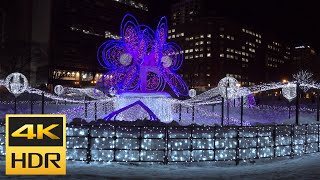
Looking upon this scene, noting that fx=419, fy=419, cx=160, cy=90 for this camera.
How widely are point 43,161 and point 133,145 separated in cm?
524

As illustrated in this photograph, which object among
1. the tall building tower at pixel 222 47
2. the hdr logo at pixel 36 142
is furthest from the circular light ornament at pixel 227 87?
the tall building tower at pixel 222 47

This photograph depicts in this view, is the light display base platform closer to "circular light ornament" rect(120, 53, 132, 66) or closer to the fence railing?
"circular light ornament" rect(120, 53, 132, 66)

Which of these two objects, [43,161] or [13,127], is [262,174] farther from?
[13,127]

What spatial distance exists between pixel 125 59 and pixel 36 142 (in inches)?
554

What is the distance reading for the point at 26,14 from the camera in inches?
3017

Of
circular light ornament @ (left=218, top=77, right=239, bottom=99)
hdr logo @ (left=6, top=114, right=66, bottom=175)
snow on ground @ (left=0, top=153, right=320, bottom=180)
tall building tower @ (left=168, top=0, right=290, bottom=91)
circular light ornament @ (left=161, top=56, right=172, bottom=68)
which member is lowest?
snow on ground @ (left=0, top=153, right=320, bottom=180)

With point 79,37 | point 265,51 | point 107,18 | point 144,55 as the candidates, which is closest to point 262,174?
point 144,55

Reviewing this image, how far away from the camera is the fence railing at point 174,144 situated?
39.2 feet

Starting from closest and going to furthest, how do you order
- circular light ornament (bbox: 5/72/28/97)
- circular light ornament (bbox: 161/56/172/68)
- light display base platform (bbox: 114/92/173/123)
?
light display base platform (bbox: 114/92/173/123) < circular light ornament (bbox: 161/56/172/68) < circular light ornament (bbox: 5/72/28/97)

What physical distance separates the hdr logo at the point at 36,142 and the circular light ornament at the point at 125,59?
1375 cm

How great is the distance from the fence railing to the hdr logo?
3617 mm

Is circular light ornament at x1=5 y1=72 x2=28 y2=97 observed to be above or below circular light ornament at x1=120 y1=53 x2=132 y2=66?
below

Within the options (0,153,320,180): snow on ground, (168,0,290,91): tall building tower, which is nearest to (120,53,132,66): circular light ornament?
(0,153,320,180): snow on ground

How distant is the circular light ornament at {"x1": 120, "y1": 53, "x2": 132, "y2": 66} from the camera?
69.4 ft
